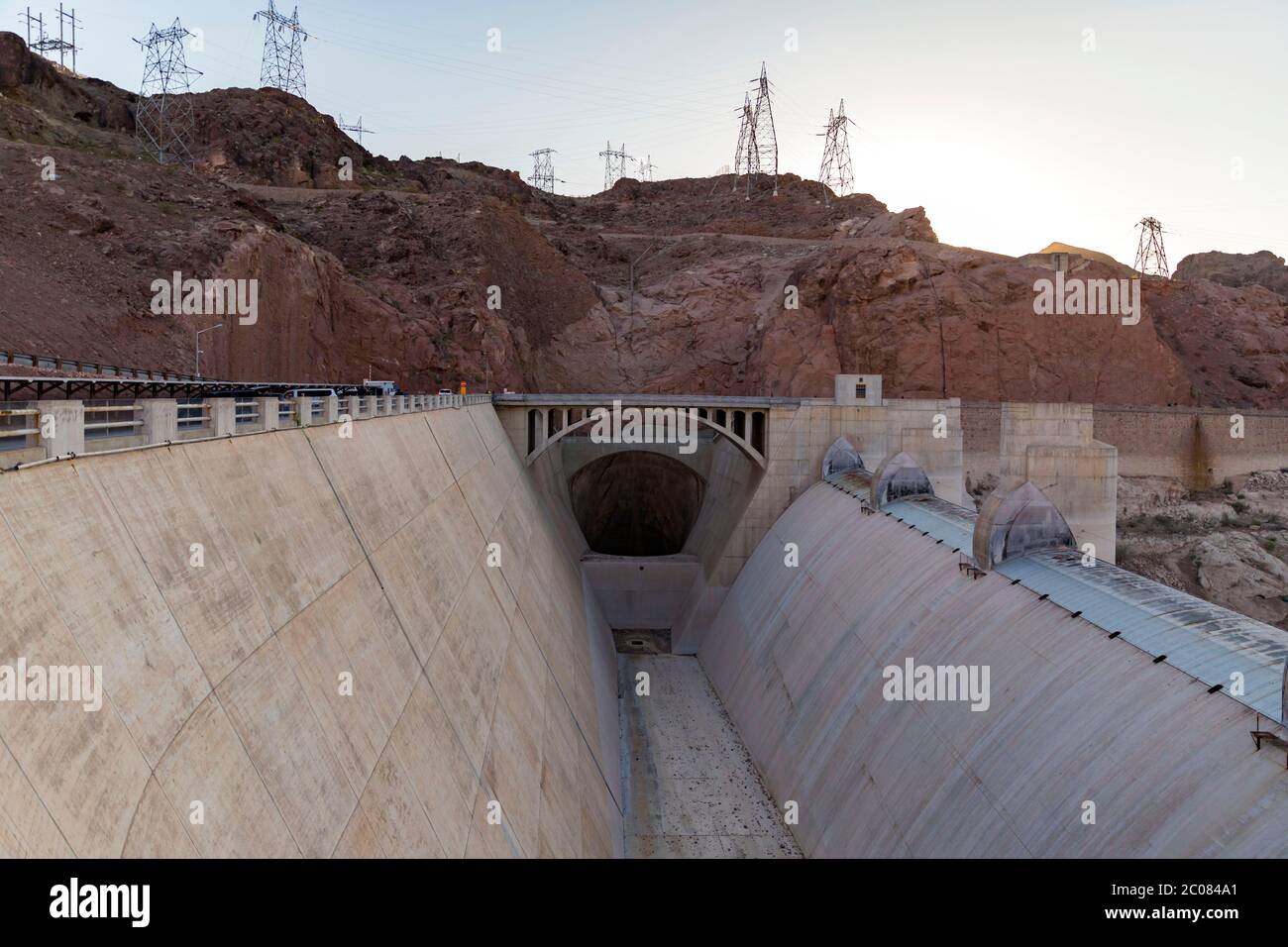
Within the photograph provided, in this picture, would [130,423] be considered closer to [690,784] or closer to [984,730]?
[984,730]

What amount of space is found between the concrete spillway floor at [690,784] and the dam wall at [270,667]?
3.43 metres

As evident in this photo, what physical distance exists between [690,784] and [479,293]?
36.3 meters

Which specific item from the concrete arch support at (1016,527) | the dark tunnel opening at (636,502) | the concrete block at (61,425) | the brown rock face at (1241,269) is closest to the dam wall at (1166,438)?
the dark tunnel opening at (636,502)

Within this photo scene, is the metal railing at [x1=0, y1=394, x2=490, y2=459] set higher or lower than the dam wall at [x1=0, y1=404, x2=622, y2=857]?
higher

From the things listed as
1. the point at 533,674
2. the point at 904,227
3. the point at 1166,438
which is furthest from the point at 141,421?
A: the point at 904,227

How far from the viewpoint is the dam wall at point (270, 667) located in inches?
224

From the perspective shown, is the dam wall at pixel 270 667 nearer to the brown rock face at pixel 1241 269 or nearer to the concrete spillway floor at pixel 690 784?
the concrete spillway floor at pixel 690 784

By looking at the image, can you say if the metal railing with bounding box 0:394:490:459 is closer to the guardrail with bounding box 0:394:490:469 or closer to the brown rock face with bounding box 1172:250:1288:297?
the guardrail with bounding box 0:394:490:469

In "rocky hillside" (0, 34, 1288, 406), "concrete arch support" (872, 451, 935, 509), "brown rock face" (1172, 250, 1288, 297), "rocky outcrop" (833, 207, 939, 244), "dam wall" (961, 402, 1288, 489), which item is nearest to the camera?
"concrete arch support" (872, 451, 935, 509)

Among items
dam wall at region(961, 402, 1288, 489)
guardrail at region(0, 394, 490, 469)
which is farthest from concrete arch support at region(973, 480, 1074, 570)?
dam wall at region(961, 402, 1288, 489)

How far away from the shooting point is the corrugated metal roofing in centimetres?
1140

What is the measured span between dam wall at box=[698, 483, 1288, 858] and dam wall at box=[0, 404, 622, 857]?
614 cm

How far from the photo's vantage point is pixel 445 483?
68.4 feet

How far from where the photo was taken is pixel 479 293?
51.6m
